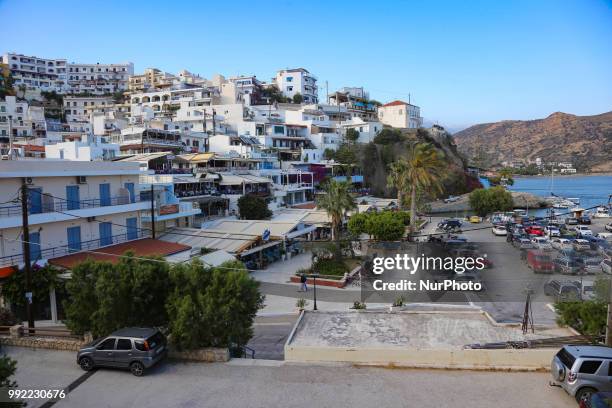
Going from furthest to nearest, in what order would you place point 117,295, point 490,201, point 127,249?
1. point 490,201
2. point 127,249
3. point 117,295

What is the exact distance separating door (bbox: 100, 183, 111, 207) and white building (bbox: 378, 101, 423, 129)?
78.6m

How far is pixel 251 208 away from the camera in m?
38.4

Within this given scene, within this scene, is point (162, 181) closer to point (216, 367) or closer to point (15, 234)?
point (15, 234)

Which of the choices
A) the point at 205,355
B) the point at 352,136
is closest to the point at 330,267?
the point at 205,355

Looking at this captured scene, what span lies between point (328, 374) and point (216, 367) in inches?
127

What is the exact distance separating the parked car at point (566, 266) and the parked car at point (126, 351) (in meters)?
23.0

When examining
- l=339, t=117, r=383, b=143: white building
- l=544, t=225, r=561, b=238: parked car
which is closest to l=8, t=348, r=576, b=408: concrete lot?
l=544, t=225, r=561, b=238: parked car

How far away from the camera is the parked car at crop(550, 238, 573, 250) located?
113 ft

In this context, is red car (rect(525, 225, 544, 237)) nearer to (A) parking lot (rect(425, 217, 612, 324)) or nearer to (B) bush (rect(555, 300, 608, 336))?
(A) parking lot (rect(425, 217, 612, 324))

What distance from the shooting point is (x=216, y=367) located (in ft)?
41.8

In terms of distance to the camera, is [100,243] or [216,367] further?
[100,243]

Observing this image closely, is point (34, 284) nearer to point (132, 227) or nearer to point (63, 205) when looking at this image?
point (63, 205)

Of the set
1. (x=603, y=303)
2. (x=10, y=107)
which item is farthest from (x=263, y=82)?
(x=603, y=303)

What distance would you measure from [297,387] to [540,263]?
68.4 feet
